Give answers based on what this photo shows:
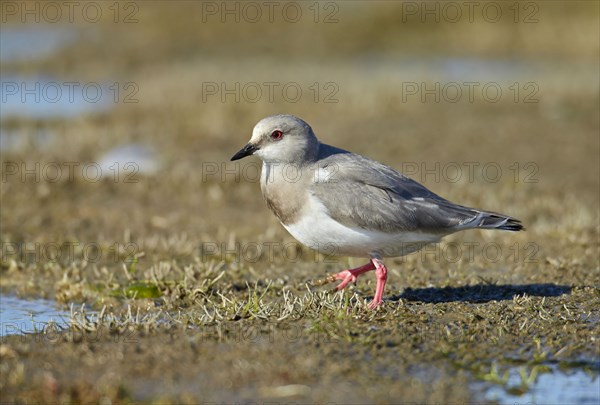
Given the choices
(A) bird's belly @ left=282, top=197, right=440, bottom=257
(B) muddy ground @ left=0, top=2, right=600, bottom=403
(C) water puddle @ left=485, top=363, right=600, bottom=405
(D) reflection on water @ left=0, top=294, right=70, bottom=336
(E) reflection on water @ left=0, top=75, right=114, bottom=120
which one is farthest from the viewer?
(E) reflection on water @ left=0, top=75, right=114, bottom=120

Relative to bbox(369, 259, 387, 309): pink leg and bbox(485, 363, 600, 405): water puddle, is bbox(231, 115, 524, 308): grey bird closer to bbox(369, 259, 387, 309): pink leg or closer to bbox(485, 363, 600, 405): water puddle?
bbox(369, 259, 387, 309): pink leg

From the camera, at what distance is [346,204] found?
705 centimetres

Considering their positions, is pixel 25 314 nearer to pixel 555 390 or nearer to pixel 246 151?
pixel 246 151

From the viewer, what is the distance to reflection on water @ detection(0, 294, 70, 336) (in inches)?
291

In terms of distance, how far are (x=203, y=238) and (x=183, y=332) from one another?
12.9 feet

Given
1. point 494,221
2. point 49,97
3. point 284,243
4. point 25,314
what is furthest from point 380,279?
point 49,97

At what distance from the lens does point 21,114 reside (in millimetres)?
17766

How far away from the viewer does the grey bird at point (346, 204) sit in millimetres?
7039

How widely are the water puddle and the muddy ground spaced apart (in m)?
0.07

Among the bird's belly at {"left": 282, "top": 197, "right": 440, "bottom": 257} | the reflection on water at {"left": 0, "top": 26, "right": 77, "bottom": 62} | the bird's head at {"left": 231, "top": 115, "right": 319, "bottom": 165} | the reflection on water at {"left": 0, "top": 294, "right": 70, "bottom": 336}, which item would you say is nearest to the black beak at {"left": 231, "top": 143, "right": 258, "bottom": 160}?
the bird's head at {"left": 231, "top": 115, "right": 319, "bottom": 165}

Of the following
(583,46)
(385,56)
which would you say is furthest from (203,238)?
(583,46)

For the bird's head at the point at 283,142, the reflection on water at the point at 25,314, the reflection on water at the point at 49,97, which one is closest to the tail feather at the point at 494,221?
the bird's head at the point at 283,142

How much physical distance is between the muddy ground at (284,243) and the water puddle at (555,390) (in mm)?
67

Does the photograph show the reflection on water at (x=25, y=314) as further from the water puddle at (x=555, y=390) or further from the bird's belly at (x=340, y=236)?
the water puddle at (x=555, y=390)
